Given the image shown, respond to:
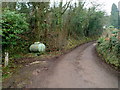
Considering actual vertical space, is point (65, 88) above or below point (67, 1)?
below

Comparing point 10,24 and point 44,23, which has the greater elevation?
point 44,23

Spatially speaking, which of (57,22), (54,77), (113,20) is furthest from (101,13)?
(54,77)

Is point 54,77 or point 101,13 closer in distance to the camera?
point 54,77

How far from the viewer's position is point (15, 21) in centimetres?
964

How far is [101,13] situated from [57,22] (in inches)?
593

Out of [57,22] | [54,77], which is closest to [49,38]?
[57,22]

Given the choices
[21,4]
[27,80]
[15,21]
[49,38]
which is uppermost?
[21,4]

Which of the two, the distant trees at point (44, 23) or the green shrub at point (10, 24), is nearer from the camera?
the green shrub at point (10, 24)

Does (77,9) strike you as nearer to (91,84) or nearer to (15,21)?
(15,21)

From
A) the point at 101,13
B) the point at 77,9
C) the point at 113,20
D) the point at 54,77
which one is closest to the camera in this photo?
the point at 54,77

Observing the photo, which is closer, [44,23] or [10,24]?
[10,24]

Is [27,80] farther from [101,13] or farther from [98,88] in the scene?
[101,13]

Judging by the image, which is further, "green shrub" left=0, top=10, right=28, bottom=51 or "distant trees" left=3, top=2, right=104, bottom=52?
"distant trees" left=3, top=2, right=104, bottom=52

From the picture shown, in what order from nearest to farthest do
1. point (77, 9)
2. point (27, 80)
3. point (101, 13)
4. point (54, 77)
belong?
point (27, 80) → point (54, 77) → point (77, 9) → point (101, 13)
